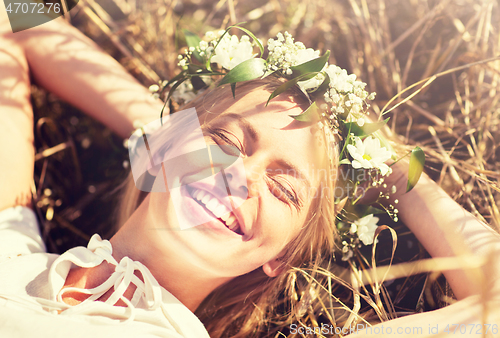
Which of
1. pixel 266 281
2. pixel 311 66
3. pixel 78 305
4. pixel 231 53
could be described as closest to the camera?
pixel 78 305

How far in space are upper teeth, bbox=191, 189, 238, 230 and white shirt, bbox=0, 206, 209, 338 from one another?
0.37 metres

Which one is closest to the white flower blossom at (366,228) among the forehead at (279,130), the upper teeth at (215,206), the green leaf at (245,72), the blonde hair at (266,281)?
the blonde hair at (266,281)

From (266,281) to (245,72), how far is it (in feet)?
3.36

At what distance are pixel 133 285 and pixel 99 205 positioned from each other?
1.02 meters

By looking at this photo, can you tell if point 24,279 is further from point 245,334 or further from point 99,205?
point 245,334

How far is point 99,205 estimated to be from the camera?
7.33 feet

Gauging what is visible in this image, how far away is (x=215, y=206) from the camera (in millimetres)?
1328

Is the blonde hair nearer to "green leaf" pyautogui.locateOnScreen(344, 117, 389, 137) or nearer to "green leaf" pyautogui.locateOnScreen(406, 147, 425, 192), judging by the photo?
"green leaf" pyautogui.locateOnScreen(344, 117, 389, 137)

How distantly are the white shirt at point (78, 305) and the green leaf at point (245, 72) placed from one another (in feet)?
2.70

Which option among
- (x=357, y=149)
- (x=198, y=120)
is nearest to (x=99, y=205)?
(x=198, y=120)

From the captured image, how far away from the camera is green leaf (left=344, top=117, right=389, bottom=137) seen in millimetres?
1354

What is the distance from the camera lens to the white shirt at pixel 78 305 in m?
1.19

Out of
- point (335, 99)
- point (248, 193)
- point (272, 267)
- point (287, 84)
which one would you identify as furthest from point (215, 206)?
point (335, 99)

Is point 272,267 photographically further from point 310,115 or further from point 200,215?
point 310,115
